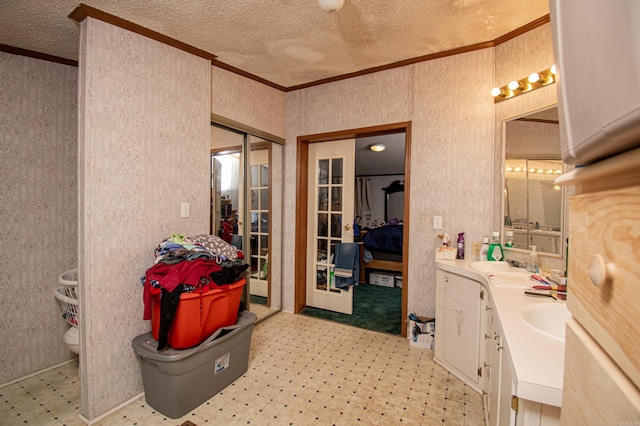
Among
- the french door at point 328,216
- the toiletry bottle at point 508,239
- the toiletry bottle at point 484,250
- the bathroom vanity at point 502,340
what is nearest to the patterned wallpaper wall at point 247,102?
the french door at point 328,216

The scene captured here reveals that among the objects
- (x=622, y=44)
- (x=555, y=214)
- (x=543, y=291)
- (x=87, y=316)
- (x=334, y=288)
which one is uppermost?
(x=622, y=44)

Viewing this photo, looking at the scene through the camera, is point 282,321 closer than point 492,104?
No

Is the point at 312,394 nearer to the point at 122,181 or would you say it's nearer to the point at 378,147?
the point at 122,181

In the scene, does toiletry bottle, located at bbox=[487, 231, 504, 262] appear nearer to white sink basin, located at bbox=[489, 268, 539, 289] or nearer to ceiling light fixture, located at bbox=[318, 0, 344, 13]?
white sink basin, located at bbox=[489, 268, 539, 289]

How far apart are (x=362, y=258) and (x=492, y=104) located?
107 inches

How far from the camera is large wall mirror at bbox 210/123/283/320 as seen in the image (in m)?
2.94

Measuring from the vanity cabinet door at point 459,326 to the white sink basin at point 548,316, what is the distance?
2.09 ft

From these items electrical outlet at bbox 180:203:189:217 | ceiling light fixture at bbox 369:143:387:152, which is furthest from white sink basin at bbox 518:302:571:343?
ceiling light fixture at bbox 369:143:387:152

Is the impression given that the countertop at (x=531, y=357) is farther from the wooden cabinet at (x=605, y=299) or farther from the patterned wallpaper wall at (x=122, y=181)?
the patterned wallpaper wall at (x=122, y=181)

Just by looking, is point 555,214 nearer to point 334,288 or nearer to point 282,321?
point 334,288

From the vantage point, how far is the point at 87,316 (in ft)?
5.94

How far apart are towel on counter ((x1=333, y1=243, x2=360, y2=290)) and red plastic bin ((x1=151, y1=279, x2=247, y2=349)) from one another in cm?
148

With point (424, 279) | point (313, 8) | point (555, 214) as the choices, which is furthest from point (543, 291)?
point (313, 8)

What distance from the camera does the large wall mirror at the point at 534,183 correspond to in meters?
1.97
